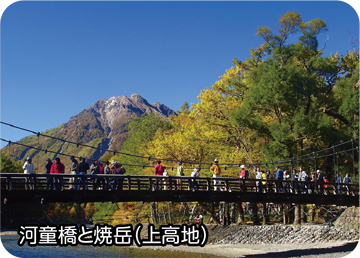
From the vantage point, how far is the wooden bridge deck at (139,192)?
17.4m

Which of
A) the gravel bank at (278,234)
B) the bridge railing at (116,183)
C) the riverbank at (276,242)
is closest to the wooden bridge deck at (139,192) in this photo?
the bridge railing at (116,183)

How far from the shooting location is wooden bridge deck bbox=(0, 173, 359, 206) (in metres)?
17.4

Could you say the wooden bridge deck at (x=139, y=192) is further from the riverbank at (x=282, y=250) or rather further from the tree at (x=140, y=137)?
the tree at (x=140, y=137)

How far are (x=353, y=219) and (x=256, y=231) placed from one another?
765 cm

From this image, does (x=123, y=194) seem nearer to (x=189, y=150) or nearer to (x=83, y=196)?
(x=83, y=196)

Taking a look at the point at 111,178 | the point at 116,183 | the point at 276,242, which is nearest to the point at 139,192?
the point at 116,183

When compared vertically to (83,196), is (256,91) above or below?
above

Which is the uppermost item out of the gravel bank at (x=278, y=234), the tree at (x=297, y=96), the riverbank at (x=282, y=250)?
the tree at (x=297, y=96)

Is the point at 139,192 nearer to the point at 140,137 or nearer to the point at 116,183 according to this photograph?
the point at 116,183

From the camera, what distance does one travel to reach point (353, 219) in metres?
26.9

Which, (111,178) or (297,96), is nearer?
(111,178)

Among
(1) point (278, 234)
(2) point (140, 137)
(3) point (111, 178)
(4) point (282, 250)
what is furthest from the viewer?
(2) point (140, 137)

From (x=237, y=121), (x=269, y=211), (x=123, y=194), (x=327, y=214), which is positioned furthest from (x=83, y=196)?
(x=269, y=211)

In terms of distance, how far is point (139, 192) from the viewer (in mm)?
19859
